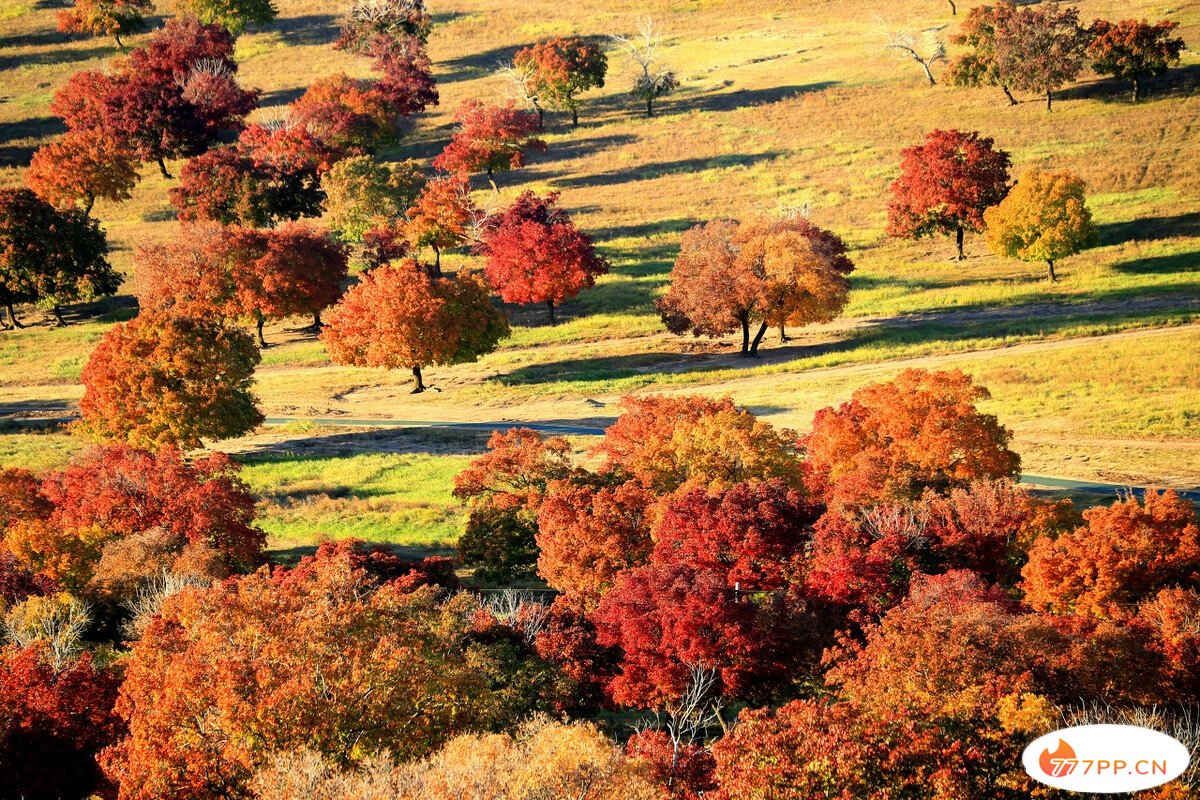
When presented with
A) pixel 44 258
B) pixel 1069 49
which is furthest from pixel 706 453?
pixel 1069 49

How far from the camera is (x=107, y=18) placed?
15138 cm

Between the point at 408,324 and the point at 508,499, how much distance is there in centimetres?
2820

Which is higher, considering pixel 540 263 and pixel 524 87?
pixel 524 87

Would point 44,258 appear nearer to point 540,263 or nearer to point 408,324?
point 408,324

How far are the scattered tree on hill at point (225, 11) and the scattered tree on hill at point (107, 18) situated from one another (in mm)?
5929

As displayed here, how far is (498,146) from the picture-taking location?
381ft

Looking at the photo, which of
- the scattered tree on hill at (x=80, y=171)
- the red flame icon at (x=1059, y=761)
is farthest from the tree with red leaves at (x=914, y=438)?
the scattered tree on hill at (x=80, y=171)

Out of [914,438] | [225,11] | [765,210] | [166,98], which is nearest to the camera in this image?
[914,438]

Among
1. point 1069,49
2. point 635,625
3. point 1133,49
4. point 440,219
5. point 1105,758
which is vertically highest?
point 1069,49

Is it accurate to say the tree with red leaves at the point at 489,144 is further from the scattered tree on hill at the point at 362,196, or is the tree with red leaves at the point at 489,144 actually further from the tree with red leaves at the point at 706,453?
the tree with red leaves at the point at 706,453

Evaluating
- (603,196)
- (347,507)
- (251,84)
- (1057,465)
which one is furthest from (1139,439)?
(251,84)

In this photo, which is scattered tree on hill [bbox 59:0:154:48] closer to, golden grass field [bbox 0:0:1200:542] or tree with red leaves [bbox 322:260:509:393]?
golden grass field [bbox 0:0:1200:542]

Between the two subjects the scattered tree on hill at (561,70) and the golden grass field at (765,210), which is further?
the scattered tree on hill at (561,70)

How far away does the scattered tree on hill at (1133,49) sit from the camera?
4555 inches
